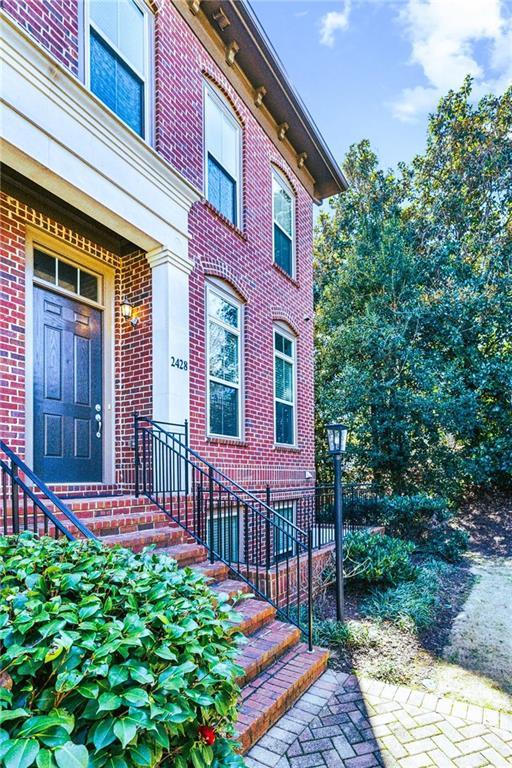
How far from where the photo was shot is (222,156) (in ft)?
21.0

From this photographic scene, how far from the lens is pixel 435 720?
302 cm

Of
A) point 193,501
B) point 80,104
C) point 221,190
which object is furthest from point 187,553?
point 221,190

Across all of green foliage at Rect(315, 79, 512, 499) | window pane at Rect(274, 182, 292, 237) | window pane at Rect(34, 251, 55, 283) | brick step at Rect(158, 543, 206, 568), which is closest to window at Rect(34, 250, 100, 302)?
window pane at Rect(34, 251, 55, 283)

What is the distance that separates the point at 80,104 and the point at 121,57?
132 cm

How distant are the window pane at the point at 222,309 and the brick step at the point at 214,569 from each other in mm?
3012

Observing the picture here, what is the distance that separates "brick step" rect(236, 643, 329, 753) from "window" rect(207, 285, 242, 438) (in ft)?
8.88

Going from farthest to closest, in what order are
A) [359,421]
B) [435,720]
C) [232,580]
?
[359,421] < [232,580] < [435,720]

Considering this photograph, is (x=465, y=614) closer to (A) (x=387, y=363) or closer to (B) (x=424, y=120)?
(A) (x=387, y=363)

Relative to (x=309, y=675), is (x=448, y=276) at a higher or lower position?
higher

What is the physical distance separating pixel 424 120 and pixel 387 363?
23.1 ft

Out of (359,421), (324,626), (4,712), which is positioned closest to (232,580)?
(324,626)

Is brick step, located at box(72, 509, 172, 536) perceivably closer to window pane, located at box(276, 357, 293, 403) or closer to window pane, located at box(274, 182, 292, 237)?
window pane, located at box(276, 357, 293, 403)

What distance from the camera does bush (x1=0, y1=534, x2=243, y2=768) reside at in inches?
49.1

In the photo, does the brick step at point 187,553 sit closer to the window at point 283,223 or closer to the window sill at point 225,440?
the window sill at point 225,440
